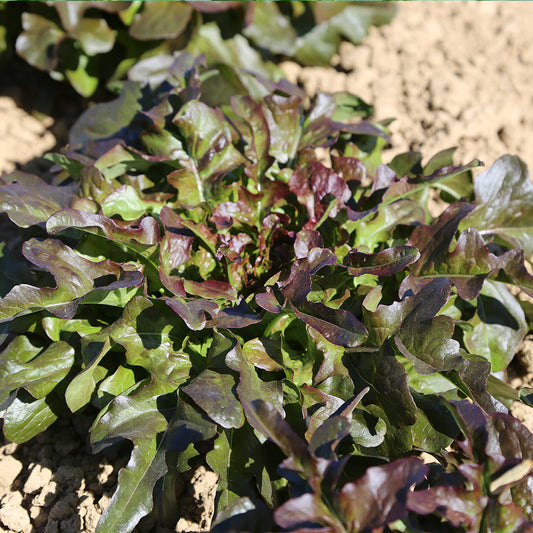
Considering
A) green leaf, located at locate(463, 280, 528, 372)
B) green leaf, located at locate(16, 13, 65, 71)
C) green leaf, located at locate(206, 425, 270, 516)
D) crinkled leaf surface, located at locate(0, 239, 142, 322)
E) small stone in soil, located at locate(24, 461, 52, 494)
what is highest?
green leaf, located at locate(16, 13, 65, 71)

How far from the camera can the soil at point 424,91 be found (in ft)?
9.87

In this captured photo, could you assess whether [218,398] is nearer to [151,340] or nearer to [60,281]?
[151,340]

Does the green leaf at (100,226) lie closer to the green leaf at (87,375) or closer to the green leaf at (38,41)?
the green leaf at (87,375)

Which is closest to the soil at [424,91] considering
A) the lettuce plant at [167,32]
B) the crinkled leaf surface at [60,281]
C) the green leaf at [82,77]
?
the lettuce plant at [167,32]

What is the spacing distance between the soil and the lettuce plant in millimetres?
223

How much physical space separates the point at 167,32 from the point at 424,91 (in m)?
1.50

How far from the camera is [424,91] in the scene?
3312mm

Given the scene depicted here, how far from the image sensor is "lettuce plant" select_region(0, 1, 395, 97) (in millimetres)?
3072

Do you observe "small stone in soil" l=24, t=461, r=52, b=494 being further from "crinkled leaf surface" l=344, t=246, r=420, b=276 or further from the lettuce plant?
the lettuce plant

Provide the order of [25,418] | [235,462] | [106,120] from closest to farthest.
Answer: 1. [235,462]
2. [25,418]
3. [106,120]

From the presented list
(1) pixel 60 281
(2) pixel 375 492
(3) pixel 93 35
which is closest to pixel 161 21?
(3) pixel 93 35

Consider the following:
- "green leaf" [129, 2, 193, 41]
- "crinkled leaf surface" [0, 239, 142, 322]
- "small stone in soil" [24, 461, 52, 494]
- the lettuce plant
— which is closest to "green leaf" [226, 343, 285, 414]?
"crinkled leaf surface" [0, 239, 142, 322]

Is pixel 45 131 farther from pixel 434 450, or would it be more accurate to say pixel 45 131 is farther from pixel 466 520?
pixel 466 520

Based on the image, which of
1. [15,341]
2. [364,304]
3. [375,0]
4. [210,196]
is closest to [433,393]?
[364,304]
